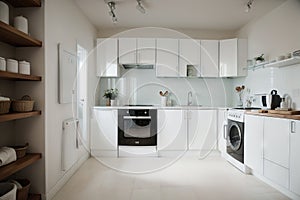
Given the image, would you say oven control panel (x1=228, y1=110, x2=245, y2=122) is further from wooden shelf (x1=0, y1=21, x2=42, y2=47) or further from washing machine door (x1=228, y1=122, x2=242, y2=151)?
wooden shelf (x1=0, y1=21, x2=42, y2=47)

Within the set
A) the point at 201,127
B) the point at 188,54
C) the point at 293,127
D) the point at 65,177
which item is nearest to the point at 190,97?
the point at 201,127

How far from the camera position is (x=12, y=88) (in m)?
2.36

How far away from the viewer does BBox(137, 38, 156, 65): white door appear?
441cm

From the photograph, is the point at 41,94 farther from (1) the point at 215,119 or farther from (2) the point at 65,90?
(1) the point at 215,119

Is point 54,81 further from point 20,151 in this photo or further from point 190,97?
point 190,97

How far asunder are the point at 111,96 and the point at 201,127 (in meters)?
1.84

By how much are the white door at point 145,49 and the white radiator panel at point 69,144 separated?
181 centimetres

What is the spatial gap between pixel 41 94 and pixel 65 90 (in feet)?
1.72

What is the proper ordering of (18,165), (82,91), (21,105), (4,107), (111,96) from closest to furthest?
(4,107) < (18,165) < (21,105) < (82,91) < (111,96)

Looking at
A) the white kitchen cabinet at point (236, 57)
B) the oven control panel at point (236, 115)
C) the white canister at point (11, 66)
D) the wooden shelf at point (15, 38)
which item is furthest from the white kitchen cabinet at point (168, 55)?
the white canister at point (11, 66)

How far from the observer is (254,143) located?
3.08 m

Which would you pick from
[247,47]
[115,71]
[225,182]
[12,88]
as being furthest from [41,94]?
[247,47]

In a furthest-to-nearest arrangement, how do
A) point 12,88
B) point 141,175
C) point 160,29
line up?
point 160,29, point 141,175, point 12,88

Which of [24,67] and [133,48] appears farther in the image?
[133,48]
